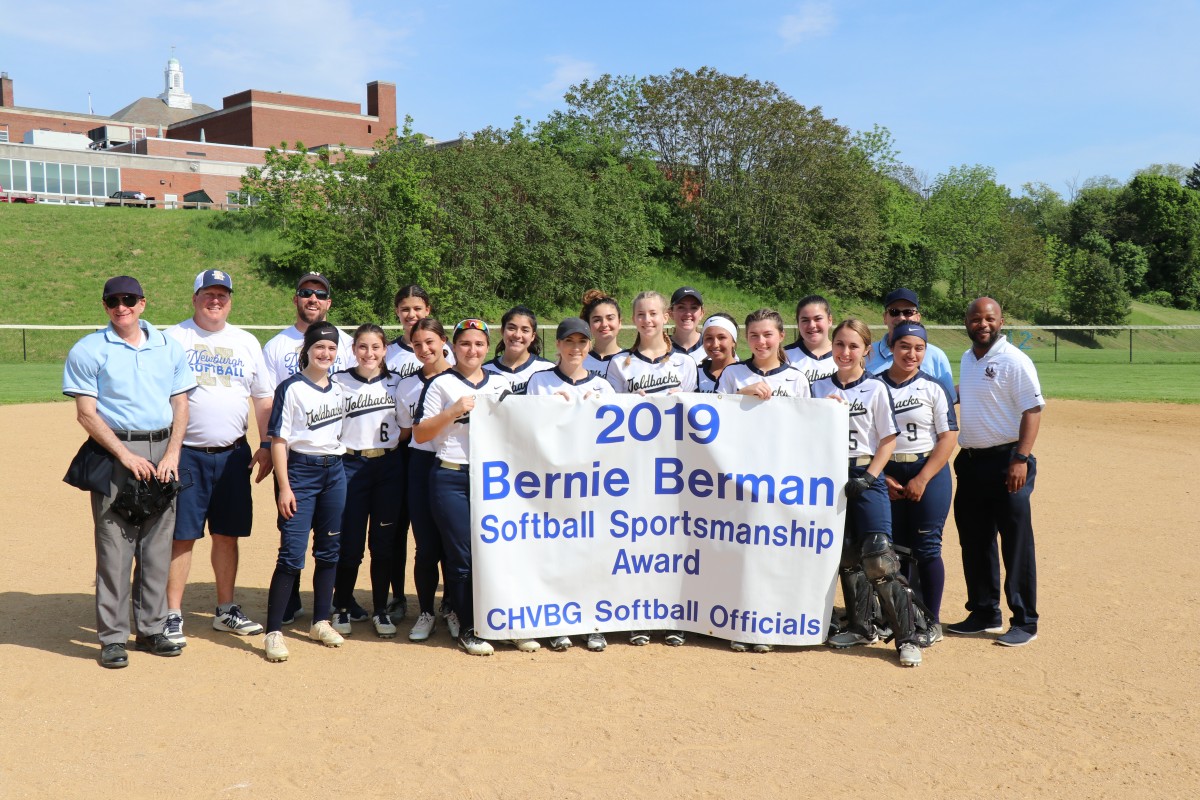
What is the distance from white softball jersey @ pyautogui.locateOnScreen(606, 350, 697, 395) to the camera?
6.48 m

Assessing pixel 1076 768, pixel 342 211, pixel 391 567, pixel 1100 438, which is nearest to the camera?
pixel 1076 768

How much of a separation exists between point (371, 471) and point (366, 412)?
39 cm

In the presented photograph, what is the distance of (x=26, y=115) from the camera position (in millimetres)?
84125

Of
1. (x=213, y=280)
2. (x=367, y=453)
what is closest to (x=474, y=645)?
(x=367, y=453)

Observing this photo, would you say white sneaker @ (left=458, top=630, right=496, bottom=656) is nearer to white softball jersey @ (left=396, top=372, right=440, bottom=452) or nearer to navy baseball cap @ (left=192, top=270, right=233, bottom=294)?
white softball jersey @ (left=396, top=372, right=440, bottom=452)

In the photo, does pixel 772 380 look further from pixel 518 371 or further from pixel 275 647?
pixel 275 647

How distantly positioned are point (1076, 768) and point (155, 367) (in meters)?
5.34

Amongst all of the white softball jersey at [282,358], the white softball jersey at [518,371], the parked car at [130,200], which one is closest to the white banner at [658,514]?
the white softball jersey at [518,371]

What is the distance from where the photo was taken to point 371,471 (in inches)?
239

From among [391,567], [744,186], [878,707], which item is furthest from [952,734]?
[744,186]

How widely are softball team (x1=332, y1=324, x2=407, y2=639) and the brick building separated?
46.3 m

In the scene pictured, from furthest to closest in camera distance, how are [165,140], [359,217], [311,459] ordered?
1. [165,140]
2. [359,217]
3. [311,459]

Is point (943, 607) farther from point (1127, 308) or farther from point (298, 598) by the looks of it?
point (1127, 308)

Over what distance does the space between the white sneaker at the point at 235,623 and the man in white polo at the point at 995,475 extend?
15.1ft
